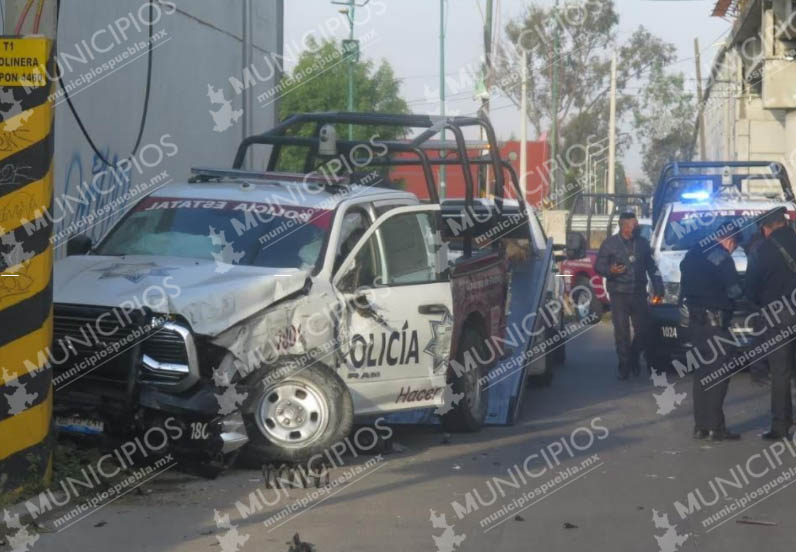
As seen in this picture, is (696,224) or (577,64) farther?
(577,64)

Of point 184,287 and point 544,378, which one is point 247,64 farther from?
point 184,287

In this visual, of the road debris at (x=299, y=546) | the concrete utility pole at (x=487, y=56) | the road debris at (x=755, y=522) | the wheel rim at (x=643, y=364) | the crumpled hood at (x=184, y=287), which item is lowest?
the wheel rim at (x=643, y=364)

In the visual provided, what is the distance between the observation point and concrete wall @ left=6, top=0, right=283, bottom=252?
1279 cm

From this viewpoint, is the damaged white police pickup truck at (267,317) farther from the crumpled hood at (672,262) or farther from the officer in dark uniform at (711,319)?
the crumpled hood at (672,262)

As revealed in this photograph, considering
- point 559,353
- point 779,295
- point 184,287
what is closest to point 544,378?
point 559,353

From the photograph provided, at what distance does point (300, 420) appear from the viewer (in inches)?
345

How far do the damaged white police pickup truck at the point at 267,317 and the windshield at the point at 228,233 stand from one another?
1 centimetres

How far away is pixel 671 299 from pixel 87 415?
29.1 ft

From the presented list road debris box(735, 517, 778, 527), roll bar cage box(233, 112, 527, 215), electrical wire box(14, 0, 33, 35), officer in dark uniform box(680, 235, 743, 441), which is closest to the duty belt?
officer in dark uniform box(680, 235, 743, 441)

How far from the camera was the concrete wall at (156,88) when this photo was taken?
12789 mm

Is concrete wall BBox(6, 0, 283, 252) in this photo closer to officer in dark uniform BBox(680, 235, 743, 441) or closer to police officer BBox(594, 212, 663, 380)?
police officer BBox(594, 212, 663, 380)

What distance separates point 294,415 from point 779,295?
4327 millimetres

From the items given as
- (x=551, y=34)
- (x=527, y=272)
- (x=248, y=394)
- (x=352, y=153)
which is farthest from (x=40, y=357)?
(x=551, y=34)

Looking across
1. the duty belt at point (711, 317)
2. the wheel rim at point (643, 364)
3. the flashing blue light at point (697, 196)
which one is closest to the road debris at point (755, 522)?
the duty belt at point (711, 317)
